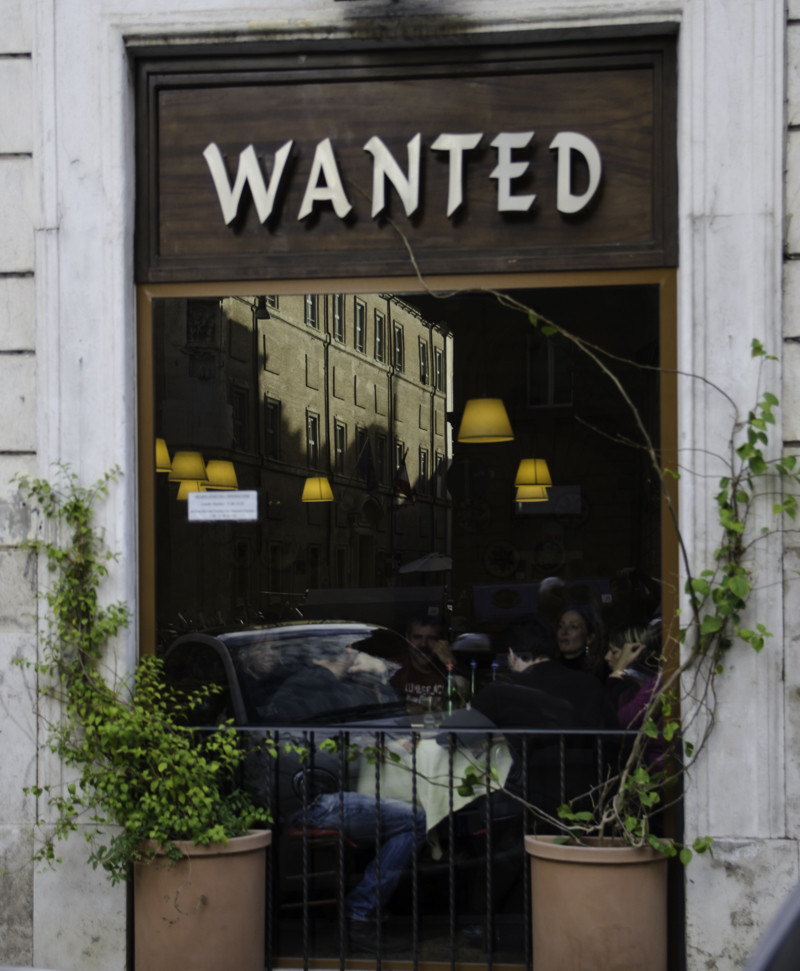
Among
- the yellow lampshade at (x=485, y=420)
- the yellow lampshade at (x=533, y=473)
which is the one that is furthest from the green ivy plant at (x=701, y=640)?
the yellow lampshade at (x=533, y=473)

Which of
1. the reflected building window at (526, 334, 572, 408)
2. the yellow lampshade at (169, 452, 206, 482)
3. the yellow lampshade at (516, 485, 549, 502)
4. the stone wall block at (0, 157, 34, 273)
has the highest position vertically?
the stone wall block at (0, 157, 34, 273)

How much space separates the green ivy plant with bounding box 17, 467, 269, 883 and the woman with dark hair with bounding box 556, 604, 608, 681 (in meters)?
1.71

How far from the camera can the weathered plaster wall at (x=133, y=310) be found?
500 centimetres

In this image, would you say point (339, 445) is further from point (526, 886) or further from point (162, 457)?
point (526, 886)

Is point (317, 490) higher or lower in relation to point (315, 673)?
higher

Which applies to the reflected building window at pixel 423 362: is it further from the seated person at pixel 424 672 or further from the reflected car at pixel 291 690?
the reflected car at pixel 291 690

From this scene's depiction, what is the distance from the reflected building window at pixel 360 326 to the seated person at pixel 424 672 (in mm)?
1826

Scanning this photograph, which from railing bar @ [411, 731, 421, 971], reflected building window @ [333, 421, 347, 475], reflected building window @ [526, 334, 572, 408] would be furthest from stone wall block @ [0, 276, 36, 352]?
reflected building window @ [333, 421, 347, 475]

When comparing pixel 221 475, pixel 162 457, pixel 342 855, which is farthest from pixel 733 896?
pixel 221 475

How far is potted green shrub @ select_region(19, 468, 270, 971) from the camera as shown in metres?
4.84

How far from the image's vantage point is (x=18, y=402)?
542cm

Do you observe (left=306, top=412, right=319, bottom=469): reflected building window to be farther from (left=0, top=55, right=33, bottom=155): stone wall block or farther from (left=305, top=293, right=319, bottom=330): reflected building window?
(left=0, top=55, right=33, bottom=155): stone wall block

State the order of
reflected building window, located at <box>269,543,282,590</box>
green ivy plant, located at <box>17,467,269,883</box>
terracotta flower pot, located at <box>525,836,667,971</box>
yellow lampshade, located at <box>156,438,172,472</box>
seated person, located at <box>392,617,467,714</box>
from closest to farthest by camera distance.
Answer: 1. terracotta flower pot, located at <box>525,836,667,971</box>
2. green ivy plant, located at <box>17,467,269,883</box>
3. yellow lampshade, located at <box>156,438,172,472</box>
4. seated person, located at <box>392,617,467,714</box>
5. reflected building window, located at <box>269,543,282,590</box>

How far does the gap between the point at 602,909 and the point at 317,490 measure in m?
5.34
